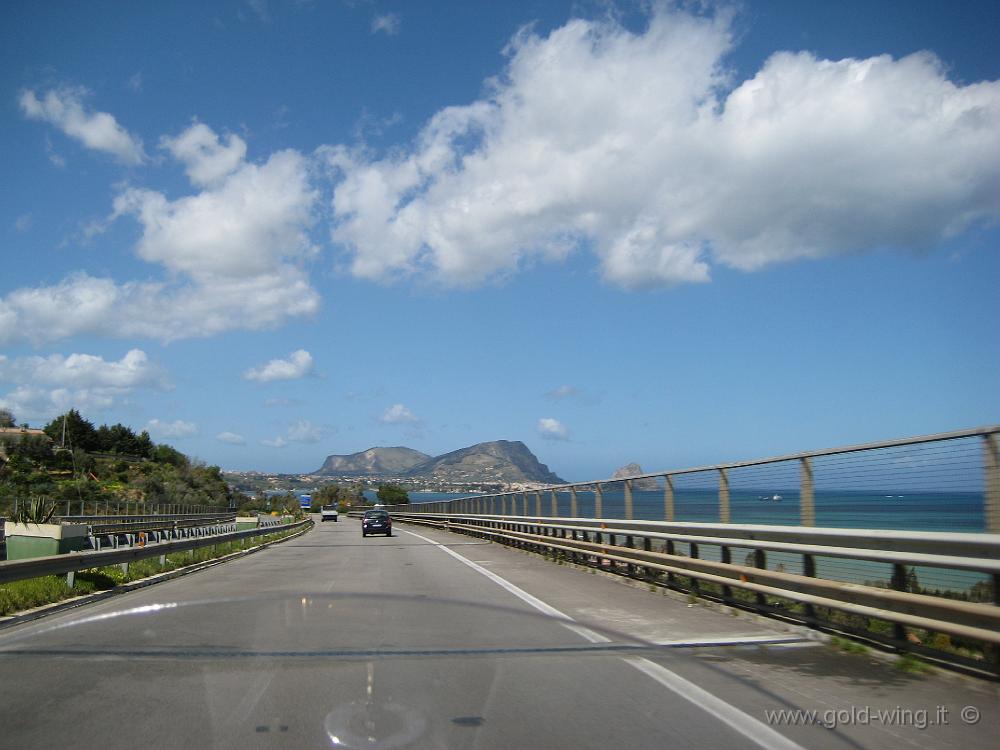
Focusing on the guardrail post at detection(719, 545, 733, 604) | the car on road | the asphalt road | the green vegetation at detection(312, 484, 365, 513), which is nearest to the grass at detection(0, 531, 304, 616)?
the asphalt road

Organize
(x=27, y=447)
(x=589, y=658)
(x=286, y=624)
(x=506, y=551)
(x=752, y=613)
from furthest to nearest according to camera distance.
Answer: (x=27, y=447)
(x=506, y=551)
(x=752, y=613)
(x=286, y=624)
(x=589, y=658)

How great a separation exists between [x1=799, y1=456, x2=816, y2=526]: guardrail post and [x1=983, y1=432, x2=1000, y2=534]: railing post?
2669 mm

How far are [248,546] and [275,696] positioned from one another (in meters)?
24.3

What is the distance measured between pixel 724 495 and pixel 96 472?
100017 millimetres

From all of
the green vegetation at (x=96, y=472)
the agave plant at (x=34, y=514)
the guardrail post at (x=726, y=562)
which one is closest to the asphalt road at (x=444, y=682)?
the guardrail post at (x=726, y=562)

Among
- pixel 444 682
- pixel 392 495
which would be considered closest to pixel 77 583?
pixel 444 682

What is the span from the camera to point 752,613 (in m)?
11.2

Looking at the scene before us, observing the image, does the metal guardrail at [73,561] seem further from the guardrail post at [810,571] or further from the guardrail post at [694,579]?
the guardrail post at [810,571]

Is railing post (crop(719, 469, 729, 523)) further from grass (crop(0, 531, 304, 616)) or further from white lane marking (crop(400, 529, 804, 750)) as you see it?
grass (crop(0, 531, 304, 616))

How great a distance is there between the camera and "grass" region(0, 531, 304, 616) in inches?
470

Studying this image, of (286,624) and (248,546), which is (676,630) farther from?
(248,546)

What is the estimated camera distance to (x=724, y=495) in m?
12.2

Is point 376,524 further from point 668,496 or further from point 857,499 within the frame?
point 857,499

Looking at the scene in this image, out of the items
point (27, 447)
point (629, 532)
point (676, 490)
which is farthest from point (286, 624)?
point (27, 447)
